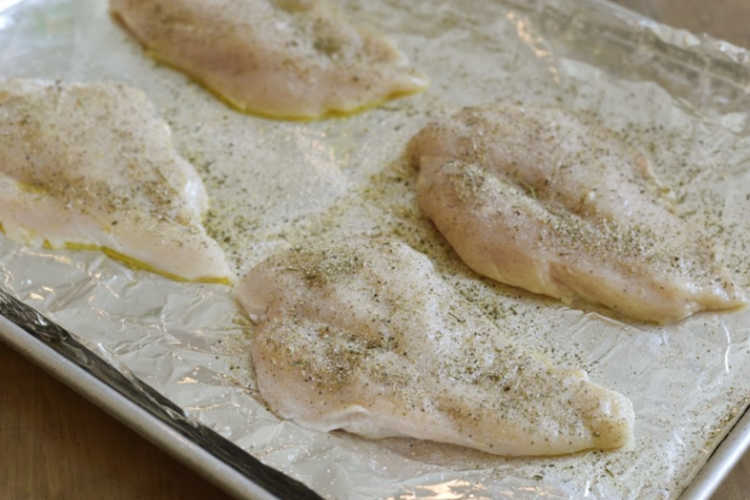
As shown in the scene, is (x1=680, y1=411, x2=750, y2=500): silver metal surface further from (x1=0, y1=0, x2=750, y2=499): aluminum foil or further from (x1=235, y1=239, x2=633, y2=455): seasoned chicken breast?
(x1=235, y1=239, x2=633, y2=455): seasoned chicken breast

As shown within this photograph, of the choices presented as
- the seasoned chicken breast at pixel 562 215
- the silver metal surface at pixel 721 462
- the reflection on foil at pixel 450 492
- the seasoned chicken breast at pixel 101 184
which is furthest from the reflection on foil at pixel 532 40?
the reflection on foil at pixel 450 492

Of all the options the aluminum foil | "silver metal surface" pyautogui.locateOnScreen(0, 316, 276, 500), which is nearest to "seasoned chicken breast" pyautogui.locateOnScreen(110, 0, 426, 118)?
the aluminum foil

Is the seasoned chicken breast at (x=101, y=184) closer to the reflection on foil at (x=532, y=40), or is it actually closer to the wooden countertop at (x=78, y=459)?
the wooden countertop at (x=78, y=459)

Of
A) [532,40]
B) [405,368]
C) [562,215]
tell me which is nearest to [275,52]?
[532,40]

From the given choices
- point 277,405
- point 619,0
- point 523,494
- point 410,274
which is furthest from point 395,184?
point 619,0

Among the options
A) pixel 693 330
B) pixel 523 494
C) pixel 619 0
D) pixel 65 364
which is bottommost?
pixel 65 364

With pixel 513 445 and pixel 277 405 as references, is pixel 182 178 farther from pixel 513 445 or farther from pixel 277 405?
pixel 513 445
